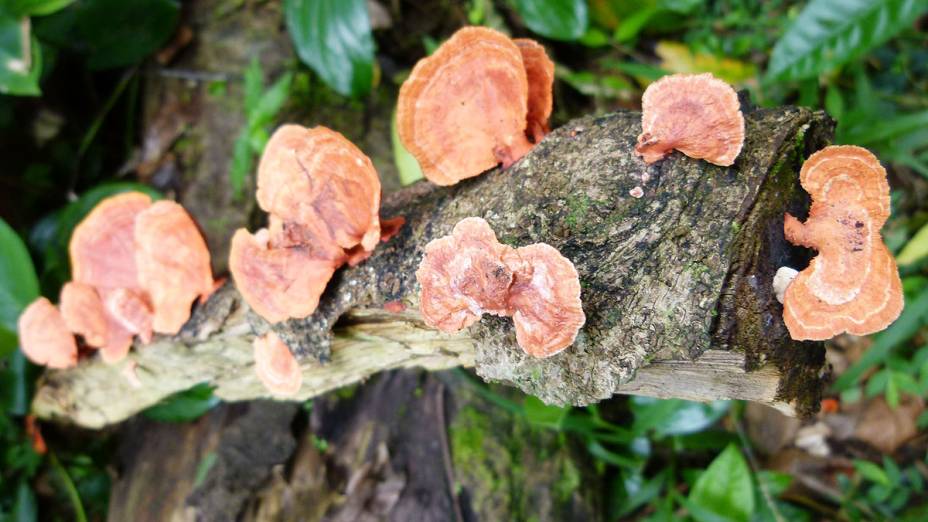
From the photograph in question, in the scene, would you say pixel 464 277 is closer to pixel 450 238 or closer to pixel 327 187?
pixel 450 238

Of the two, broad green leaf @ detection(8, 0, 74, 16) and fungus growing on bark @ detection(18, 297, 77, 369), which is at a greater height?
broad green leaf @ detection(8, 0, 74, 16)

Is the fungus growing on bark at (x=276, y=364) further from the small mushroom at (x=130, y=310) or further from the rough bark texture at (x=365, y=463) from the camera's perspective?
the rough bark texture at (x=365, y=463)

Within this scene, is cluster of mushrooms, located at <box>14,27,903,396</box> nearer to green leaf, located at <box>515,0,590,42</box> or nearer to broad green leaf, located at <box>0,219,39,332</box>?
broad green leaf, located at <box>0,219,39,332</box>

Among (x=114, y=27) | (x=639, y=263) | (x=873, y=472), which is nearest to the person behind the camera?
(x=639, y=263)

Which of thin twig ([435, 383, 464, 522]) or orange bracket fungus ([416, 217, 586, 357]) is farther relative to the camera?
thin twig ([435, 383, 464, 522])

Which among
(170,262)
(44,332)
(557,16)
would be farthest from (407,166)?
(44,332)

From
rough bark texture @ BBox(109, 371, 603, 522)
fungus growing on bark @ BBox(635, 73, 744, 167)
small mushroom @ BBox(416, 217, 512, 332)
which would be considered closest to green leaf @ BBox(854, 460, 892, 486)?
rough bark texture @ BBox(109, 371, 603, 522)

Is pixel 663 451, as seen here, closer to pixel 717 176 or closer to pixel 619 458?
pixel 619 458
